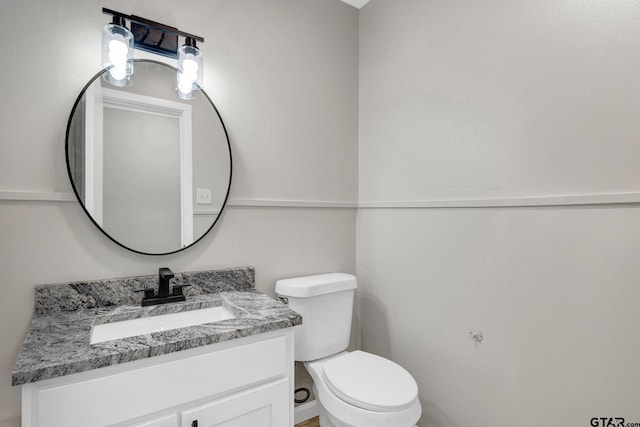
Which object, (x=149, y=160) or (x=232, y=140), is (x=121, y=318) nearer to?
(x=149, y=160)

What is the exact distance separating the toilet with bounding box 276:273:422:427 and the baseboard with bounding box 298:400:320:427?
12.6 inches

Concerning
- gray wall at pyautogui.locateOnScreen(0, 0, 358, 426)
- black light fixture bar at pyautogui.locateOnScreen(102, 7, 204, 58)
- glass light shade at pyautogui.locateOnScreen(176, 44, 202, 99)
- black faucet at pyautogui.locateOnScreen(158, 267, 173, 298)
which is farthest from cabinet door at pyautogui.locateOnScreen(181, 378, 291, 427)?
black light fixture bar at pyautogui.locateOnScreen(102, 7, 204, 58)

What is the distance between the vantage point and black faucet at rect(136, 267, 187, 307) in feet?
4.30

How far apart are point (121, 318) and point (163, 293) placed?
0.58 feet

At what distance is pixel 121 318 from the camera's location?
3.93 feet

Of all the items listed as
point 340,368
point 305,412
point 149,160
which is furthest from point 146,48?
point 305,412

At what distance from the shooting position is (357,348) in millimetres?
2094

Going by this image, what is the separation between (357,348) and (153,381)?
143 centimetres

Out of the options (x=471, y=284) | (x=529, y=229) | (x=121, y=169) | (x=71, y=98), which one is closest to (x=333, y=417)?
(x=471, y=284)

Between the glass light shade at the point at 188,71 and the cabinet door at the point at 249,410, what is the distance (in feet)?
4.26

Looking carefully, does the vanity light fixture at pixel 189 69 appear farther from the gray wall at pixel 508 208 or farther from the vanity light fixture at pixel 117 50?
the gray wall at pixel 508 208

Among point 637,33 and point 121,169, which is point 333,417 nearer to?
point 121,169

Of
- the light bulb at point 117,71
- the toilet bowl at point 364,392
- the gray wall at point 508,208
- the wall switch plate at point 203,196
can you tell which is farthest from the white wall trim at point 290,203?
the toilet bowl at point 364,392

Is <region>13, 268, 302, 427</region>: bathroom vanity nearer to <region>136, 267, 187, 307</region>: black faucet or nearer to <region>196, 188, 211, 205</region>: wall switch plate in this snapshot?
<region>136, 267, 187, 307</region>: black faucet
